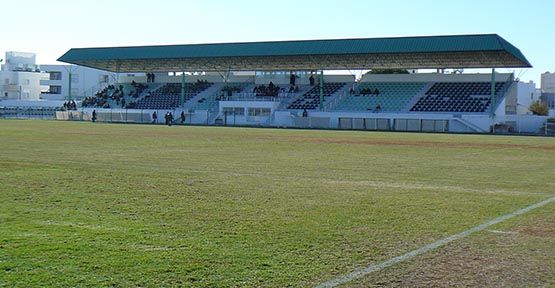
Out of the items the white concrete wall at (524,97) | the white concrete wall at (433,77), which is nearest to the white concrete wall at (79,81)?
the white concrete wall at (433,77)

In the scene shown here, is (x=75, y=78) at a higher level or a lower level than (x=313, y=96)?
Result: higher

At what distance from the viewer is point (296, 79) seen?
78125 mm

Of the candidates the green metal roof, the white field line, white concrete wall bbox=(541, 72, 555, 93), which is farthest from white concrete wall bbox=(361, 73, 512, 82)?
white concrete wall bbox=(541, 72, 555, 93)

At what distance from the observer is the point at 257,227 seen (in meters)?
8.45

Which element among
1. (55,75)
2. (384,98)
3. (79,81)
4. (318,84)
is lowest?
(384,98)

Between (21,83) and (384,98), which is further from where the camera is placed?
(21,83)

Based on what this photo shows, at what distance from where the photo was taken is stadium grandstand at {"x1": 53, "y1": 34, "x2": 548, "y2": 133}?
60.9 metres

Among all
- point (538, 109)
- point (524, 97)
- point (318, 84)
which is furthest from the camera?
point (538, 109)

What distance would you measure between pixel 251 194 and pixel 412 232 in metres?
4.14

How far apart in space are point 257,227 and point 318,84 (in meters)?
68.3

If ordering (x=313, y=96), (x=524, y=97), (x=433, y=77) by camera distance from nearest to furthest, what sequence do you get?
1. (x=433, y=77)
2. (x=313, y=96)
3. (x=524, y=97)

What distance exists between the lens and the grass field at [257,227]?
6.12m

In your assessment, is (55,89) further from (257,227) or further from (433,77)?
(257,227)

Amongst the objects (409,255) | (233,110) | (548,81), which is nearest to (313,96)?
(233,110)
